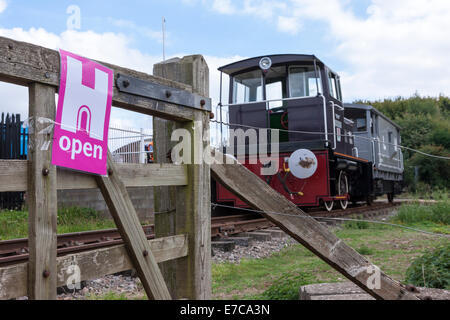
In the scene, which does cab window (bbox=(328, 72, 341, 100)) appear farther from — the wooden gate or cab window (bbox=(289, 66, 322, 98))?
the wooden gate

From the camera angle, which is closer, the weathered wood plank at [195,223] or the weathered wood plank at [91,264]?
the weathered wood plank at [91,264]

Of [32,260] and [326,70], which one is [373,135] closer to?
[326,70]

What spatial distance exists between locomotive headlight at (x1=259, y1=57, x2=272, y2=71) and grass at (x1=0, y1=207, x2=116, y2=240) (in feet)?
15.5

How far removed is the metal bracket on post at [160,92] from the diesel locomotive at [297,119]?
246 inches

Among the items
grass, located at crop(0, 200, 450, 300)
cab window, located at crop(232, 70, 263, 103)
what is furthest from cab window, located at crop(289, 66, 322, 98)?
grass, located at crop(0, 200, 450, 300)

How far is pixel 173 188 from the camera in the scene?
2.63 metres

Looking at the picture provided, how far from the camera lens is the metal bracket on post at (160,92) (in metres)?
2.15

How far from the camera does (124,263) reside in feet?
6.99

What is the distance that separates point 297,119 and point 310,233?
725 cm

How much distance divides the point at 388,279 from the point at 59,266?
77.3 inches

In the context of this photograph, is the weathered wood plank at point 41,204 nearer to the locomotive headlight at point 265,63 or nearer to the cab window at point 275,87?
the locomotive headlight at point 265,63

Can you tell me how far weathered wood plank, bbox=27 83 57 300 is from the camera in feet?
5.64

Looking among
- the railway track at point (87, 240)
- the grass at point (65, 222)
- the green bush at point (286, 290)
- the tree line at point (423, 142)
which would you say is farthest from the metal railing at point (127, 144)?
the tree line at point (423, 142)

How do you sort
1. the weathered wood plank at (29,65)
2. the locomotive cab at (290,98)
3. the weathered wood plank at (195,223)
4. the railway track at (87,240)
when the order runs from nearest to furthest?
the weathered wood plank at (29,65) < the weathered wood plank at (195,223) < the railway track at (87,240) < the locomotive cab at (290,98)
